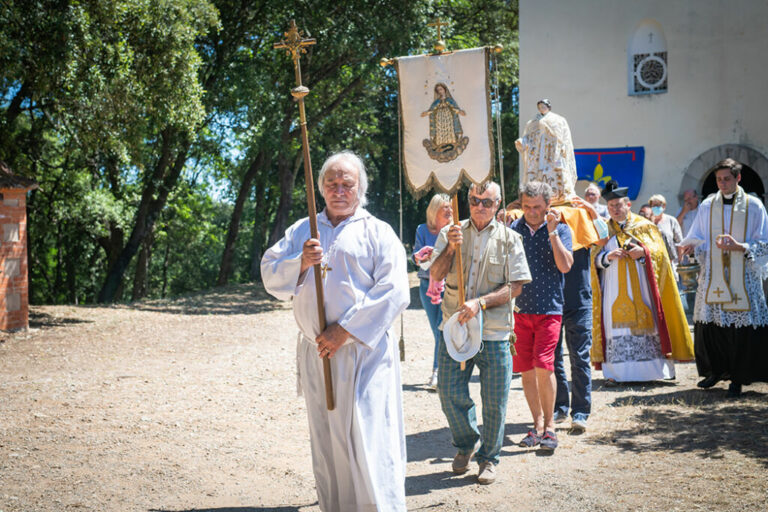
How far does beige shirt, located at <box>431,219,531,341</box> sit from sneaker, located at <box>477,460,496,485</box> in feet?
2.81

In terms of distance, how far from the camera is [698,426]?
6.44 m

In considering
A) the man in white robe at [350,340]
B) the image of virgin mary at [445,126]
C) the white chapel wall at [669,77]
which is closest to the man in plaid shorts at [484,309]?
the image of virgin mary at [445,126]

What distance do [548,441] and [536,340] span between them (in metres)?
0.78

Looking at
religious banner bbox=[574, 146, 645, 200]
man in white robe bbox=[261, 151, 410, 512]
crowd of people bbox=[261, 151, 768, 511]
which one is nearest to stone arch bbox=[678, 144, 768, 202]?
religious banner bbox=[574, 146, 645, 200]

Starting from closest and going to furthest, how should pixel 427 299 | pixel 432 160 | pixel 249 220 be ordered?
1. pixel 432 160
2. pixel 427 299
3. pixel 249 220

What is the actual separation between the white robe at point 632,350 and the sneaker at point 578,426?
83.1 inches

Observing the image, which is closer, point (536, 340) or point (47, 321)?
point (536, 340)

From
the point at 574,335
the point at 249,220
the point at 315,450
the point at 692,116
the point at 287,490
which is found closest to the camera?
the point at 315,450

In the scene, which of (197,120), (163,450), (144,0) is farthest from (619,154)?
(163,450)

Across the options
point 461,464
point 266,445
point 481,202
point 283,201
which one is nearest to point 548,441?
point 461,464

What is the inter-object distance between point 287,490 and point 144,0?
30.8 ft

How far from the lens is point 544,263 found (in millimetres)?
5883

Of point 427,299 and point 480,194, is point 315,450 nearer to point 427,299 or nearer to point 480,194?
point 480,194

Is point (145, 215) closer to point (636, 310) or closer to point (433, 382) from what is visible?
point (433, 382)
